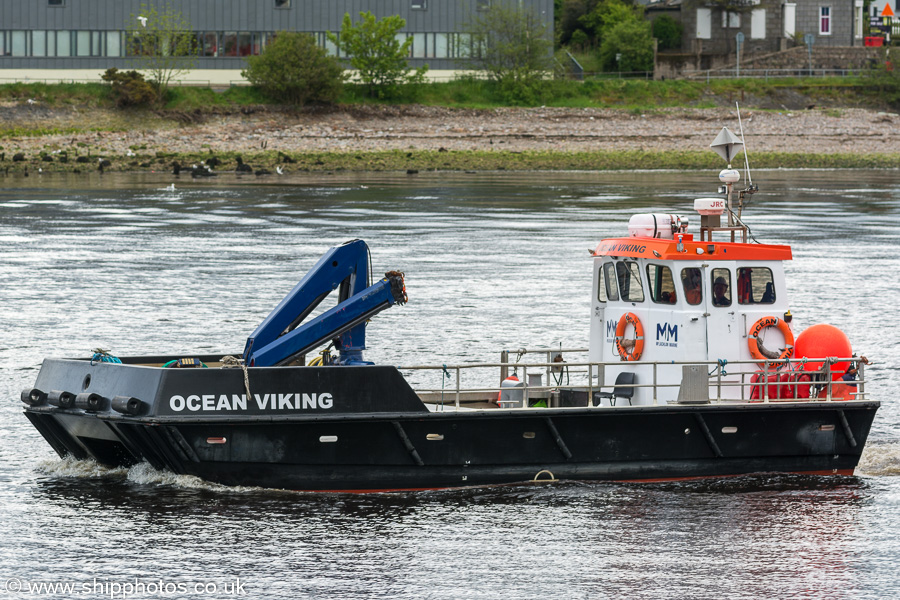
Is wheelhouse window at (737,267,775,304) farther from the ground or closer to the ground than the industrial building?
closer to the ground

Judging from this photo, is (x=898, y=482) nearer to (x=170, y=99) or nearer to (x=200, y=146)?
(x=200, y=146)

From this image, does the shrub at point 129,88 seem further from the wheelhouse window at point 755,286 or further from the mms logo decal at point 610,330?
the wheelhouse window at point 755,286

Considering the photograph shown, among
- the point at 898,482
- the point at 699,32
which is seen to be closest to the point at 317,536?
the point at 898,482

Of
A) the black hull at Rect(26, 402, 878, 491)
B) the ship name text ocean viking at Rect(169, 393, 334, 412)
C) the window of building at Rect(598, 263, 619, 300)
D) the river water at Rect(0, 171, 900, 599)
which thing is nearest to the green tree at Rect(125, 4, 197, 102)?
the river water at Rect(0, 171, 900, 599)

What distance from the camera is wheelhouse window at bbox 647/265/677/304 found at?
15.2 metres

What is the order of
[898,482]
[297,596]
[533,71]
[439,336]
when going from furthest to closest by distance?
[533,71] → [439,336] → [898,482] → [297,596]

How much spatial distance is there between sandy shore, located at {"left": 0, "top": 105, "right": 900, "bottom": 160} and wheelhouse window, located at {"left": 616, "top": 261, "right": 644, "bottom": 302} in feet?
203

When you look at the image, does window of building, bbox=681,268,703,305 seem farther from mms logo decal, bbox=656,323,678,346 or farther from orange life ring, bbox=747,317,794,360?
orange life ring, bbox=747,317,794,360

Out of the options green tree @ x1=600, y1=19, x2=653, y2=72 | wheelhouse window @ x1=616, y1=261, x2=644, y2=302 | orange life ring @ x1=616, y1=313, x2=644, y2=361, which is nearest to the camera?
orange life ring @ x1=616, y1=313, x2=644, y2=361

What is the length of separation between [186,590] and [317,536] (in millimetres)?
1795

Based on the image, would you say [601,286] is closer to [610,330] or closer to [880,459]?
[610,330]

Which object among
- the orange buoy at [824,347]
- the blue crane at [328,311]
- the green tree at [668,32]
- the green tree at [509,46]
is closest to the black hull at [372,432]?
the orange buoy at [824,347]

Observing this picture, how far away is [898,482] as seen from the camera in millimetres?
15867

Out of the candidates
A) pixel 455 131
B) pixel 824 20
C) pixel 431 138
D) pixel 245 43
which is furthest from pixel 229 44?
pixel 824 20
